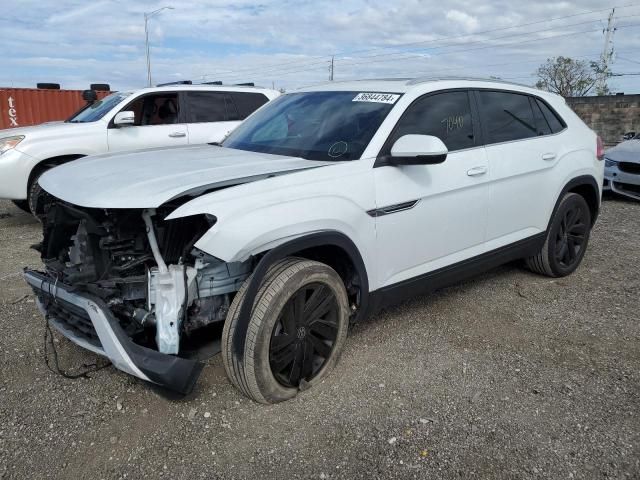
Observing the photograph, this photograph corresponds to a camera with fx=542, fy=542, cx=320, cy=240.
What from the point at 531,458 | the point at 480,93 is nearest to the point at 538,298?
the point at 480,93

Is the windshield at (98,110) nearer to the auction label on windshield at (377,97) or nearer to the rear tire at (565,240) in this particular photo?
the auction label on windshield at (377,97)

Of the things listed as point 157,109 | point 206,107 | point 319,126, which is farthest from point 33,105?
point 319,126

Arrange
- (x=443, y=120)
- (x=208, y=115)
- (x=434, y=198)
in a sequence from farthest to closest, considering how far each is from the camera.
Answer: (x=208, y=115), (x=443, y=120), (x=434, y=198)

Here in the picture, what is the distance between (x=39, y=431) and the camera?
2.79m

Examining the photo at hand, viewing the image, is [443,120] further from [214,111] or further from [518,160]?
[214,111]

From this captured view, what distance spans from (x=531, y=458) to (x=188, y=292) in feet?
6.15

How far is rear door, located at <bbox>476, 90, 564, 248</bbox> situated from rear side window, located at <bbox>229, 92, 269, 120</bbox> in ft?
16.4

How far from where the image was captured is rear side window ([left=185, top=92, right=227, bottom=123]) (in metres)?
8.05

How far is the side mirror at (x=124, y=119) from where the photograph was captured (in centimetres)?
725

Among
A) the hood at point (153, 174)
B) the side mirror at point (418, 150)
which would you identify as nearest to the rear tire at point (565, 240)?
the side mirror at point (418, 150)

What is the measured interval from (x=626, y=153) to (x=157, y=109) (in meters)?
7.76

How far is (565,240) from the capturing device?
500 centimetres

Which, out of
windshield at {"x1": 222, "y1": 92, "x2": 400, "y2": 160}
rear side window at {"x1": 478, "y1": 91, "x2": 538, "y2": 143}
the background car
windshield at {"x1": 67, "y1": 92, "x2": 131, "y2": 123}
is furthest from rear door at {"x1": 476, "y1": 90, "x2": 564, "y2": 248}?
windshield at {"x1": 67, "y1": 92, "x2": 131, "y2": 123}

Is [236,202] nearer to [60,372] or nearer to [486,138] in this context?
[60,372]
